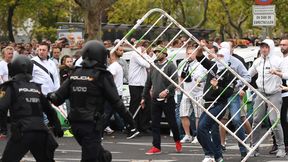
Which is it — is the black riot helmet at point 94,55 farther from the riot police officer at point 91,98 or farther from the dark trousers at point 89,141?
the dark trousers at point 89,141

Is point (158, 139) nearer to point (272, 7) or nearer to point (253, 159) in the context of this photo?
point (253, 159)

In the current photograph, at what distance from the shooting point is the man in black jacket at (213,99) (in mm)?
13328

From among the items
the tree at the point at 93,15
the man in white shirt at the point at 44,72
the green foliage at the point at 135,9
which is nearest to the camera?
the man in white shirt at the point at 44,72

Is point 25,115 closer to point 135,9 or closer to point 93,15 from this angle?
point 93,15

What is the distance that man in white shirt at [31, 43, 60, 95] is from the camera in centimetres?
1456

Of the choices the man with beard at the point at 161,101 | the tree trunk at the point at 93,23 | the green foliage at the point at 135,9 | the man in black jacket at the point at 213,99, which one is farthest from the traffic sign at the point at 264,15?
the green foliage at the point at 135,9

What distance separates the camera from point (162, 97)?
1524cm

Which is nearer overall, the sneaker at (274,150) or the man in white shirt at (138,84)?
the sneaker at (274,150)

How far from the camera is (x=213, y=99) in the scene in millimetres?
13414

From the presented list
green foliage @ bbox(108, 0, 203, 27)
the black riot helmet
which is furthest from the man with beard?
green foliage @ bbox(108, 0, 203, 27)

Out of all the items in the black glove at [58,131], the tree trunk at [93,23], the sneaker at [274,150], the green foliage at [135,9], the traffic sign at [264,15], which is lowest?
the green foliage at [135,9]

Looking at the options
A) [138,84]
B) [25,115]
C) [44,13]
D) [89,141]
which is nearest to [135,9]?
[44,13]

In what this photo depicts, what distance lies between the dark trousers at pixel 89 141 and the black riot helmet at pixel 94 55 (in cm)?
71

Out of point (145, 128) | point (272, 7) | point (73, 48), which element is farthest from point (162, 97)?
point (73, 48)
